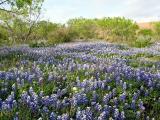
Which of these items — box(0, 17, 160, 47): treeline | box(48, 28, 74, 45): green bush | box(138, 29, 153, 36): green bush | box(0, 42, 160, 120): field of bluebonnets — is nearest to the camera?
box(0, 42, 160, 120): field of bluebonnets

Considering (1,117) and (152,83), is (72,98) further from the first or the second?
(152,83)

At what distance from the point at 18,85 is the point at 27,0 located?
11936 millimetres

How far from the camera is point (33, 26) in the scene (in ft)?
120

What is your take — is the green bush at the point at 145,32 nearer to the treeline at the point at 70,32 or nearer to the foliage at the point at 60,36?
the treeline at the point at 70,32

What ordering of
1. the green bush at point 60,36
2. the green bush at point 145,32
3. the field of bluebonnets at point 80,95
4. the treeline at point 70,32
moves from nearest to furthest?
1. the field of bluebonnets at point 80,95
2. the green bush at point 60,36
3. the treeline at point 70,32
4. the green bush at point 145,32

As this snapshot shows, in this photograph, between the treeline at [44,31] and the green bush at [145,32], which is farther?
the green bush at [145,32]

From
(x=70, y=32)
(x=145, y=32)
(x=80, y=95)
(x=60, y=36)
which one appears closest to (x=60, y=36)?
(x=60, y=36)

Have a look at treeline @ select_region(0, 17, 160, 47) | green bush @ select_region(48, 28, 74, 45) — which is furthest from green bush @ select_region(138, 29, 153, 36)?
green bush @ select_region(48, 28, 74, 45)

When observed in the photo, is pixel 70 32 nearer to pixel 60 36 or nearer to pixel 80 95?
pixel 60 36

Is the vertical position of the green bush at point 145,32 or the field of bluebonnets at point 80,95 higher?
the field of bluebonnets at point 80,95

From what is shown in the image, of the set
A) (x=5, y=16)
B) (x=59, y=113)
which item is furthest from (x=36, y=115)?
(x=5, y=16)

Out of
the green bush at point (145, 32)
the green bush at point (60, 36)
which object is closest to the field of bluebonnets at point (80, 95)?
the green bush at point (60, 36)

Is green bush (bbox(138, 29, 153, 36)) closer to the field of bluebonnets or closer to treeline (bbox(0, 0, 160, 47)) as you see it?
treeline (bbox(0, 0, 160, 47))

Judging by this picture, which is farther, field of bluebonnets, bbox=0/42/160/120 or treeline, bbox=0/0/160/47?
treeline, bbox=0/0/160/47
